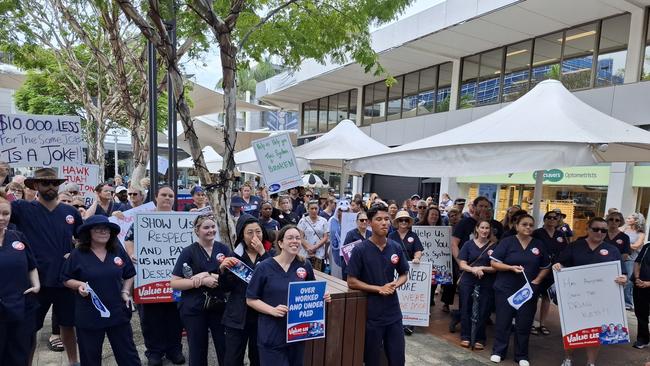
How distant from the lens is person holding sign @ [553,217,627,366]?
4742mm

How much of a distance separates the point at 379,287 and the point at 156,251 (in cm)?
237

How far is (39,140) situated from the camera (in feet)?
19.0

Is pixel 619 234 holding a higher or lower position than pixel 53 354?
higher

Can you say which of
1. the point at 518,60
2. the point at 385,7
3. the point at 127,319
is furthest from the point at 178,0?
the point at 518,60

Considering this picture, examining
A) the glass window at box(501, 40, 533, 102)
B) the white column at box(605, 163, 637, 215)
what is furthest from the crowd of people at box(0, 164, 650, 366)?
the glass window at box(501, 40, 533, 102)

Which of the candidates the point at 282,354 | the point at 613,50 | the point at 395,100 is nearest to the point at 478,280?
the point at 282,354

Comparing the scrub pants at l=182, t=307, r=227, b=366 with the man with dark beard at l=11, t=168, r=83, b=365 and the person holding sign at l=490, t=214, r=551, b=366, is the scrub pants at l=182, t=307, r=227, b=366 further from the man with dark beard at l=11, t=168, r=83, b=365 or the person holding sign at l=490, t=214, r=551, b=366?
the person holding sign at l=490, t=214, r=551, b=366

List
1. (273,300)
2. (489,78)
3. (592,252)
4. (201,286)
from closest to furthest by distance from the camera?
1. (273,300)
2. (201,286)
3. (592,252)
4. (489,78)

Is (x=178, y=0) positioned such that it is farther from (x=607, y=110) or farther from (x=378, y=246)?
(x=607, y=110)

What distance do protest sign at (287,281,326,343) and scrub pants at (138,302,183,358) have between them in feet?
6.40

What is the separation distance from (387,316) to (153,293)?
242 cm

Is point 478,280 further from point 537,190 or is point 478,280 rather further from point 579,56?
point 579,56

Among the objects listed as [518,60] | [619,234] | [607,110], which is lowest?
[619,234]

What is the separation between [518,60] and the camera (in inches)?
532
